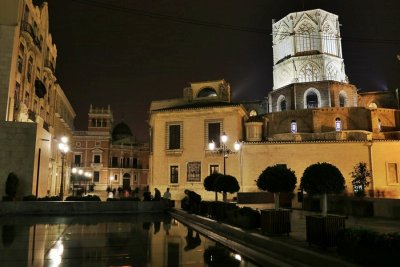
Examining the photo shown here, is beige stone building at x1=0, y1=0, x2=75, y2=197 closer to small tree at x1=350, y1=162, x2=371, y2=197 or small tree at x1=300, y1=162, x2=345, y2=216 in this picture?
small tree at x1=300, y1=162, x2=345, y2=216

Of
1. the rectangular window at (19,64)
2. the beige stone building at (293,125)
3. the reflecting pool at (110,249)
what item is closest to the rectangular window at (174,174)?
the beige stone building at (293,125)

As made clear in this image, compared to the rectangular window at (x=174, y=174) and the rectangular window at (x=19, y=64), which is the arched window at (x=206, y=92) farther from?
the rectangular window at (x=19, y=64)

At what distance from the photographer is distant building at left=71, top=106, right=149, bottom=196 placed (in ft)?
202

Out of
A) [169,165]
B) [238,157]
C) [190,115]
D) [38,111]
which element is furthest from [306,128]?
[38,111]

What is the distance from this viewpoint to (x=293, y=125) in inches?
1551

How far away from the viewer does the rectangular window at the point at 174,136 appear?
36444 mm

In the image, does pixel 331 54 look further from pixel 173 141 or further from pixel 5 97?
pixel 5 97

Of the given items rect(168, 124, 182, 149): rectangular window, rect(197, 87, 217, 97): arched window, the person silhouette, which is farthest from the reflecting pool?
rect(197, 87, 217, 97): arched window

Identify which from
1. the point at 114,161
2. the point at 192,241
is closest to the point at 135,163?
the point at 114,161

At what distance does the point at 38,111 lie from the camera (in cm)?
3334

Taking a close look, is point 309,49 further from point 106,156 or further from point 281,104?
point 106,156

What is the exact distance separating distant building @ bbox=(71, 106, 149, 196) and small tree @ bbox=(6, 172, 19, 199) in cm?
3653

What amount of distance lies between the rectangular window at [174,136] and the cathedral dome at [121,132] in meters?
37.5

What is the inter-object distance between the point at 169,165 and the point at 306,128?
16.3 metres
